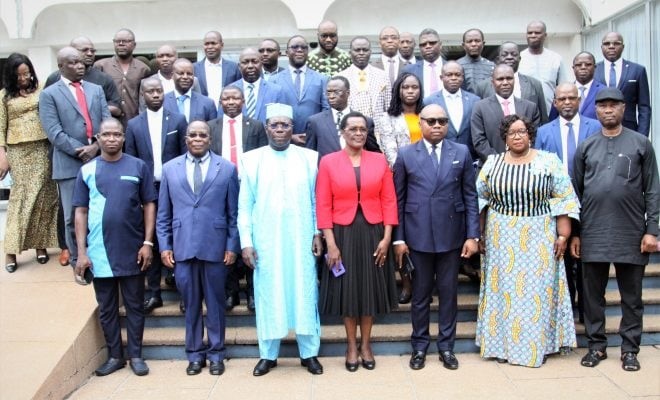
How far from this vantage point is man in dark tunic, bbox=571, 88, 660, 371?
17.1 feet

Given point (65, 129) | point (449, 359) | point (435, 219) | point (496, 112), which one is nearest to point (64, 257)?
point (65, 129)

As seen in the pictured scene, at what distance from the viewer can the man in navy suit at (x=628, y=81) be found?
22.7 feet

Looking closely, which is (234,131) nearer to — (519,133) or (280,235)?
(280,235)

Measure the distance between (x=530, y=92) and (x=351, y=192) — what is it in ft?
7.96

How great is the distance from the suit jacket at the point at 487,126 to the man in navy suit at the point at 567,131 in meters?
0.21

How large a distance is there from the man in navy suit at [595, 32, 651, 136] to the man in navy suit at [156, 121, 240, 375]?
4.07 metres

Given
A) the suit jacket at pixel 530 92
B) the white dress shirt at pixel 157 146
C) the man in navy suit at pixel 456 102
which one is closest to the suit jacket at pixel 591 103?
the suit jacket at pixel 530 92

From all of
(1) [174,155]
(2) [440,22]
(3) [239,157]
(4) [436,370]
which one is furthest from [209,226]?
(2) [440,22]

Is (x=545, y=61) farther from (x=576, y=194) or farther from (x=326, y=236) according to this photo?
(x=326, y=236)

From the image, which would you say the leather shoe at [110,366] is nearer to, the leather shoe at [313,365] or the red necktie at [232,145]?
the leather shoe at [313,365]

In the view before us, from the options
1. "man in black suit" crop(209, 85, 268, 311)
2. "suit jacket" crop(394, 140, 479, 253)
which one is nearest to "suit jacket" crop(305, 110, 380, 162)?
"man in black suit" crop(209, 85, 268, 311)

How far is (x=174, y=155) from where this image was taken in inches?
238

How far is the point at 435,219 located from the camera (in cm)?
528

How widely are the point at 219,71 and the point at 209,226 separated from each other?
2500mm
